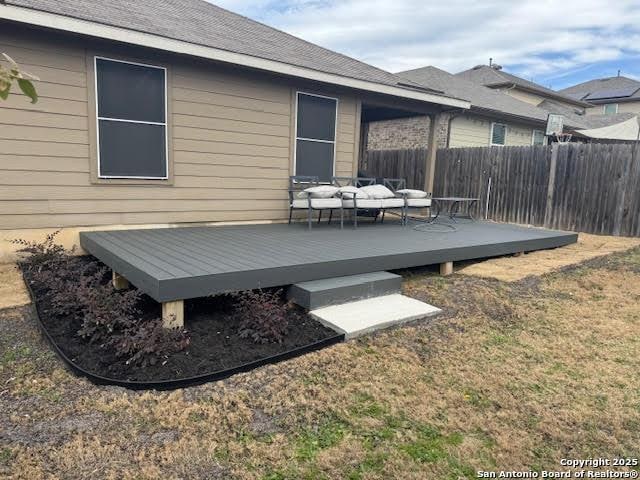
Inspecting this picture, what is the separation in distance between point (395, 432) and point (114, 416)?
4.42ft

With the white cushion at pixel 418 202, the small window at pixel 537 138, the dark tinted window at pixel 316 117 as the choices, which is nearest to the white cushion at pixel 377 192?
the white cushion at pixel 418 202

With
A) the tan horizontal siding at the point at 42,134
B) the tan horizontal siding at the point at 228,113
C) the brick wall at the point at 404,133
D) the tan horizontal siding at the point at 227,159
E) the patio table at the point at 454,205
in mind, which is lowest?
the patio table at the point at 454,205

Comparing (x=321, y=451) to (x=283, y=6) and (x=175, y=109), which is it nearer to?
(x=175, y=109)

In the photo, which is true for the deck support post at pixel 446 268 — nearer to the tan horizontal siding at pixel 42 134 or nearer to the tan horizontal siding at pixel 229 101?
the tan horizontal siding at pixel 229 101

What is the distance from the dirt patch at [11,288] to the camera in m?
3.63

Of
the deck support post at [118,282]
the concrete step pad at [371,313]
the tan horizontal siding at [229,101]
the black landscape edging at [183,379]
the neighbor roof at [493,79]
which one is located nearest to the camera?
the black landscape edging at [183,379]

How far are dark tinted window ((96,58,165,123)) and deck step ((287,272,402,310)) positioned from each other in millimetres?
2968

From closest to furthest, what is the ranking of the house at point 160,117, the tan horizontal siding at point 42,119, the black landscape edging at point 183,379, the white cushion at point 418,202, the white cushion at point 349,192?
the black landscape edging at point 183,379 < the tan horizontal siding at point 42,119 < the house at point 160,117 < the white cushion at point 349,192 < the white cushion at point 418,202

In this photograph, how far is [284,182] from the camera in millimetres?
6512

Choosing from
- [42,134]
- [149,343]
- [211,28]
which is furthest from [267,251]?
[211,28]

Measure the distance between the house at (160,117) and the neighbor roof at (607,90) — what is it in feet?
93.9

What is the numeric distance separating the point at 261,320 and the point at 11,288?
8.22 ft

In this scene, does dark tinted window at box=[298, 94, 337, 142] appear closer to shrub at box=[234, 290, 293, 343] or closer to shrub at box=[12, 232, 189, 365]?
shrub at box=[12, 232, 189, 365]

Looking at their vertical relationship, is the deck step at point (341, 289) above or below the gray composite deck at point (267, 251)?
below
